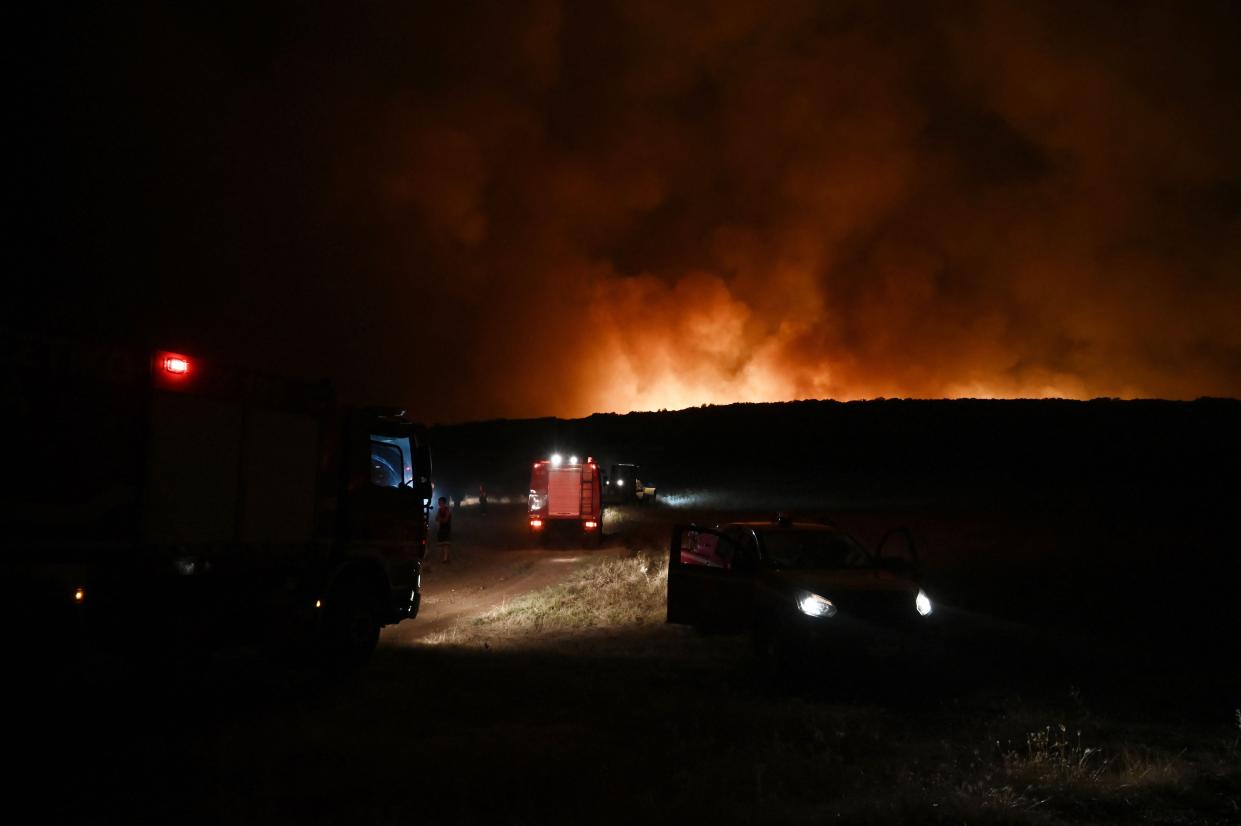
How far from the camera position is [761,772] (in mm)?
6199

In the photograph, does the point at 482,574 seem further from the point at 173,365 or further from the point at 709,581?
the point at 173,365

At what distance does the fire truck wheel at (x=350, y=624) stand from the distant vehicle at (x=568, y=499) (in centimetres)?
1957

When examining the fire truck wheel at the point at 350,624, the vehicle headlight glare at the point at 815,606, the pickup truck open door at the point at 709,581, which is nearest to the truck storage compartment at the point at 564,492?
the pickup truck open door at the point at 709,581

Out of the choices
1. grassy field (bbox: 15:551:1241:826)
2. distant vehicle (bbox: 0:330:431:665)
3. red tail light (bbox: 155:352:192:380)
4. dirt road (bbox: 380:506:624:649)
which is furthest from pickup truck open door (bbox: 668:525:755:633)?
red tail light (bbox: 155:352:192:380)

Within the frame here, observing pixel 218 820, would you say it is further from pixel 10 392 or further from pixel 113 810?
pixel 10 392

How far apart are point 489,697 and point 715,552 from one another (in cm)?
458

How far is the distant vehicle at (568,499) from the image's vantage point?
101 feet

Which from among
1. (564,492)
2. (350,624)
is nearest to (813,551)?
(350,624)

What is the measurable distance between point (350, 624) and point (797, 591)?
5379mm

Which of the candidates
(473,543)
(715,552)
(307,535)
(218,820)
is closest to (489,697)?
(307,535)

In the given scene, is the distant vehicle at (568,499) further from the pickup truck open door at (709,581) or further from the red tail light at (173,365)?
the red tail light at (173,365)

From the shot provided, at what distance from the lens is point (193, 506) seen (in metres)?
8.79

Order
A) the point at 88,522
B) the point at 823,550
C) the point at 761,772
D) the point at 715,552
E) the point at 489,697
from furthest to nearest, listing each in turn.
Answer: the point at 715,552 → the point at 823,550 → the point at 489,697 → the point at 88,522 → the point at 761,772

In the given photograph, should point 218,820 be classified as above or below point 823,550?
below
